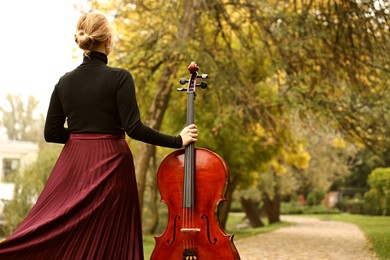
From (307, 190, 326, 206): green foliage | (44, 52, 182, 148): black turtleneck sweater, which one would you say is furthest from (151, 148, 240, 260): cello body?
(307, 190, 326, 206): green foliage

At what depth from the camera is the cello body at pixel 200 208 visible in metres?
3.78

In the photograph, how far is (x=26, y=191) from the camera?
14711 mm

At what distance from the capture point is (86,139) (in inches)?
131

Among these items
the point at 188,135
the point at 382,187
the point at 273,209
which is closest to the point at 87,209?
the point at 188,135

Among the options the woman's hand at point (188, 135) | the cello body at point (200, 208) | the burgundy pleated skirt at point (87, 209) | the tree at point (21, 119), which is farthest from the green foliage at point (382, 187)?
the tree at point (21, 119)

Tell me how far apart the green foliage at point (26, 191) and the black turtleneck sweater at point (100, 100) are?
1167 centimetres

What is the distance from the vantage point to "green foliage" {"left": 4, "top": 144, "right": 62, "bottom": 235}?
1466cm

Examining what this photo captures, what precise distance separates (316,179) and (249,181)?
1171 cm

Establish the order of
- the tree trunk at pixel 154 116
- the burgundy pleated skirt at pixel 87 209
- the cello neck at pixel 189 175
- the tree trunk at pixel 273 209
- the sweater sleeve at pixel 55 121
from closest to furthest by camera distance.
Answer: the burgundy pleated skirt at pixel 87 209
the sweater sleeve at pixel 55 121
the cello neck at pixel 189 175
the tree trunk at pixel 154 116
the tree trunk at pixel 273 209

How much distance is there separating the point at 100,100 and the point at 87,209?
57 centimetres

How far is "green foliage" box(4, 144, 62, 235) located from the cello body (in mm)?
11229

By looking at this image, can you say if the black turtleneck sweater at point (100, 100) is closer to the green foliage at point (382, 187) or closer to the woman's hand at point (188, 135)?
the woman's hand at point (188, 135)

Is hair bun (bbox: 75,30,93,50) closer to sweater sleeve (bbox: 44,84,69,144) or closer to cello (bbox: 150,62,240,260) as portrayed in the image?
sweater sleeve (bbox: 44,84,69,144)

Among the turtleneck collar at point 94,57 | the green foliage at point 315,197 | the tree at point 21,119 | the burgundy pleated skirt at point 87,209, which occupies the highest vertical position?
the tree at point 21,119
